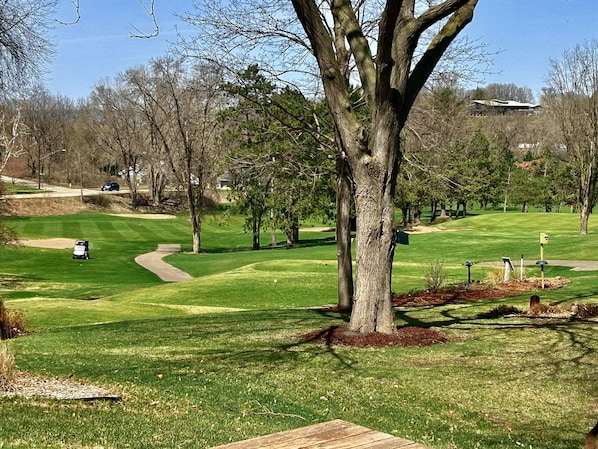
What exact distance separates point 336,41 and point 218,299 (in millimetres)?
11341

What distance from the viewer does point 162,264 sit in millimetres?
40375

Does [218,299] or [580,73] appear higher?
[580,73]

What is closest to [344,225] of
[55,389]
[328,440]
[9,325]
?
[9,325]

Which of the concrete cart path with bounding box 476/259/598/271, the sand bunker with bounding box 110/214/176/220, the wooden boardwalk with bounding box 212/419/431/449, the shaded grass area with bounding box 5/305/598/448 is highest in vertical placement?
the sand bunker with bounding box 110/214/176/220

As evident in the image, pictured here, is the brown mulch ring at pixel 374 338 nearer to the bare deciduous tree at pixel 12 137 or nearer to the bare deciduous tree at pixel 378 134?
the bare deciduous tree at pixel 378 134

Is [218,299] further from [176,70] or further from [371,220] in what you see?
[176,70]

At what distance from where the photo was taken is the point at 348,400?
7328 mm

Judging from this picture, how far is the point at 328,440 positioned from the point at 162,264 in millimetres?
37933

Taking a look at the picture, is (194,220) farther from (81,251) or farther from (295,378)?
(295,378)

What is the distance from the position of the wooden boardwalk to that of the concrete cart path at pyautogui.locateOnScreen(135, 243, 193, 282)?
98.5 ft

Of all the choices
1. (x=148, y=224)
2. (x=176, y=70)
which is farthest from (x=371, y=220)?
(x=148, y=224)

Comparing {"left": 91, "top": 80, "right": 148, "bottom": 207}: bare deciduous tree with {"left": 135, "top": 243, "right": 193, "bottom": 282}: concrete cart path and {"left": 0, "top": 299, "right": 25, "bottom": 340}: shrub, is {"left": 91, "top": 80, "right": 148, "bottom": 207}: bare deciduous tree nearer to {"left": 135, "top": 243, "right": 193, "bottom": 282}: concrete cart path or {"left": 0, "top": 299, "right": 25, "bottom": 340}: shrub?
{"left": 135, "top": 243, "right": 193, "bottom": 282}: concrete cart path

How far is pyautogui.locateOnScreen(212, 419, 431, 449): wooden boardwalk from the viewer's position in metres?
3.28

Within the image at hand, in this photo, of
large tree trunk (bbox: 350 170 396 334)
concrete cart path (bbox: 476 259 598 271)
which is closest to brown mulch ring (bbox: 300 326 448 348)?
large tree trunk (bbox: 350 170 396 334)
